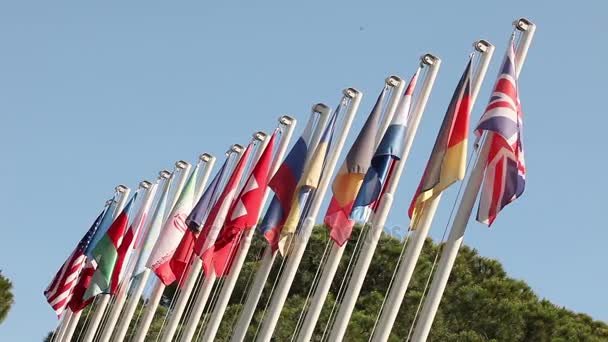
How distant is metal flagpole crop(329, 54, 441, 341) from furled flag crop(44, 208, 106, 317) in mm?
10034

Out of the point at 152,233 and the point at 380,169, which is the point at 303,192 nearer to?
the point at 380,169

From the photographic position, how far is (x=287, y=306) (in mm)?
33344

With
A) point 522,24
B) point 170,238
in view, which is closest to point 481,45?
point 522,24

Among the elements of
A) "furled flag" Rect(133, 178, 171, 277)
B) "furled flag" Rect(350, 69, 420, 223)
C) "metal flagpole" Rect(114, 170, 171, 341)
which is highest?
"furled flag" Rect(350, 69, 420, 223)

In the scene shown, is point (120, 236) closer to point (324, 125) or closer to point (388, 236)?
point (324, 125)

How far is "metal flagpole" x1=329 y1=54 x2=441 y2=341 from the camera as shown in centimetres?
1742

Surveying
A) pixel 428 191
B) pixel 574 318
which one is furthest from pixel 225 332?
pixel 428 191

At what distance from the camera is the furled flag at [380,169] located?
17.7 m

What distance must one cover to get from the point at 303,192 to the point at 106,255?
6770 mm

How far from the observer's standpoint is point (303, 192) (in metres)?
19.5

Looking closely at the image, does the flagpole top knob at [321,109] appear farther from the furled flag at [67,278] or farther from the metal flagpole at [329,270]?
the furled flag at [67,278]

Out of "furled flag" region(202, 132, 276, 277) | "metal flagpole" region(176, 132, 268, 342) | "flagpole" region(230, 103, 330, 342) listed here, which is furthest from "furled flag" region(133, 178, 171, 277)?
"flagpole" region(230, 103, 330, 342)

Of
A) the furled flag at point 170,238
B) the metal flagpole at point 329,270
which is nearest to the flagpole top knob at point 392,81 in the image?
the metal flagpole at point 329,270

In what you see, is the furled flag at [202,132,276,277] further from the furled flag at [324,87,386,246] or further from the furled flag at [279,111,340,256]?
the furled flag at [324,87,386,246]
